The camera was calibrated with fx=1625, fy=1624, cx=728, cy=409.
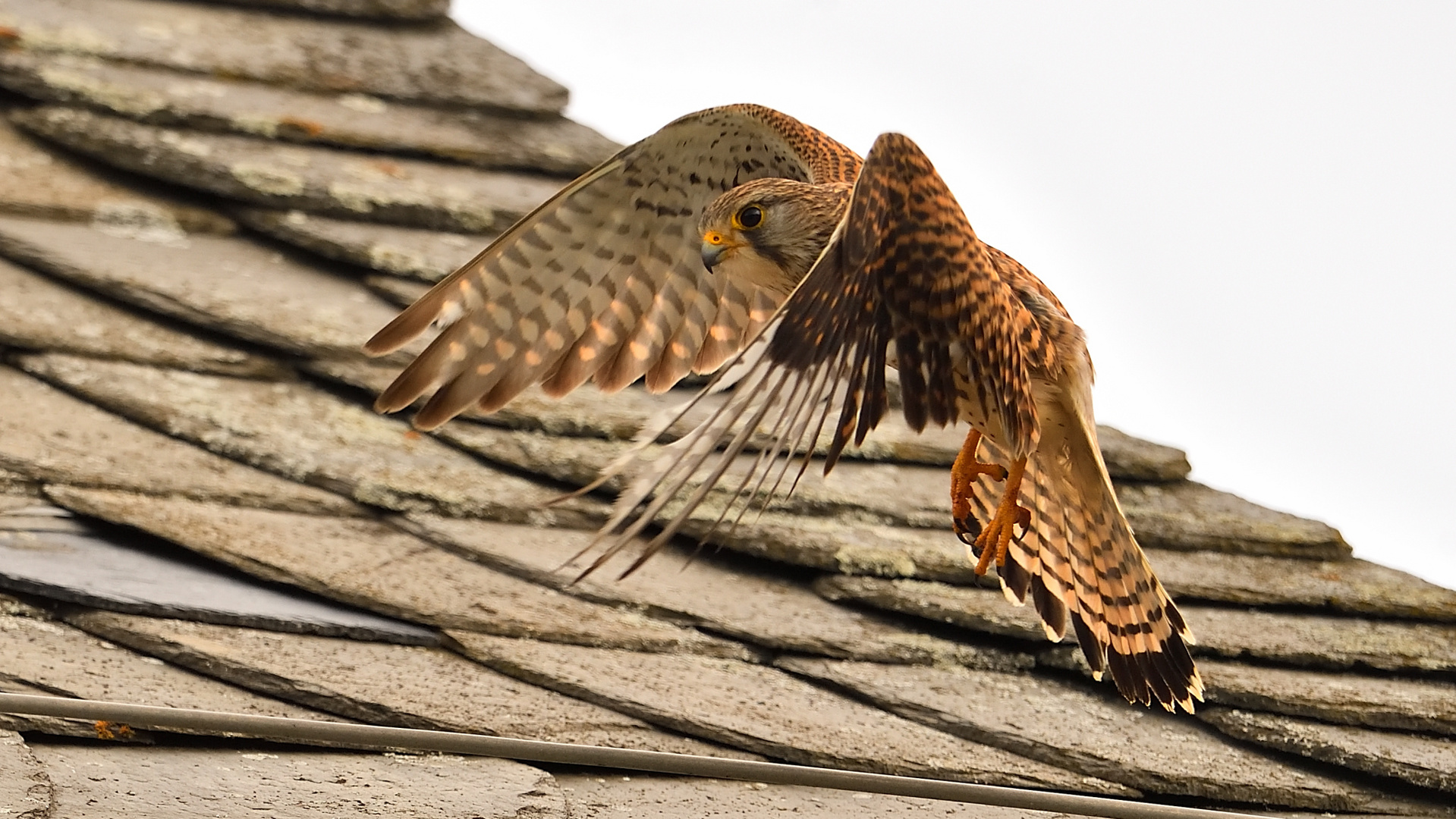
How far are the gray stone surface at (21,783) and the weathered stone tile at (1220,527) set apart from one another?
80.7 inches

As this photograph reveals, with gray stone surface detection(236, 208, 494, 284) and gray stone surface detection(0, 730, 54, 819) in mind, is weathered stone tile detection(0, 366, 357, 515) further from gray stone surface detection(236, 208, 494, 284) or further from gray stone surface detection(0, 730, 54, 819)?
gray stone surface detection(0, 730, 54, 819)

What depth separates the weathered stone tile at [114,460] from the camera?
271 cm

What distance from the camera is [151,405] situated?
A: 117 inches

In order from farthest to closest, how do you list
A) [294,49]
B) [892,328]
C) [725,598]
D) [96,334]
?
[294,49]
[96,334]
[725,598]
[892,328]

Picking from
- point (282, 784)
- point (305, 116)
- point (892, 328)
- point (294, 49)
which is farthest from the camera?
point (294, 49)

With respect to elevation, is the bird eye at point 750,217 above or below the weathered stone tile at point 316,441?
above

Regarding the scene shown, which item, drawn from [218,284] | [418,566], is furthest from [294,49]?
[418,566]

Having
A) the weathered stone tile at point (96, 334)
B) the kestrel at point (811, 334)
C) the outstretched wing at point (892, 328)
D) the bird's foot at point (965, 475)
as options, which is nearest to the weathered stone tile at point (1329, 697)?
the kestrel at point (811, 334)

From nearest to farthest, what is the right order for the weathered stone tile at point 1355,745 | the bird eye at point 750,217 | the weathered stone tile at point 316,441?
1. the bird eye at point 750,217
2. the weathered stone tile at point 1355,745
3. the weathered stone tile at point 316,441

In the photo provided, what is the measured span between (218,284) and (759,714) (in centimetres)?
156

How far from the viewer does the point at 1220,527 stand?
10.5 feet

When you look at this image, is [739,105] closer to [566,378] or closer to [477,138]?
[566,378]

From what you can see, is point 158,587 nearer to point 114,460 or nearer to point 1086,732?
point 114,460

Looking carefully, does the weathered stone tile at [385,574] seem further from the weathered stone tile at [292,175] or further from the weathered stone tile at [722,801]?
the weathered stone tile at [292,175]
